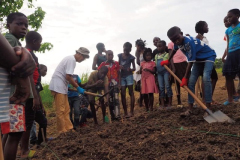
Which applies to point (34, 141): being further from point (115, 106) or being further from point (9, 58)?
point (9, 58)

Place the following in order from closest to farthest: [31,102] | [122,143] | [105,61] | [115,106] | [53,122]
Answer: [122,143] < [31,102] < [115,106] < [105,61] < [53,122]

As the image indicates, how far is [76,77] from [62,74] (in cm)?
100

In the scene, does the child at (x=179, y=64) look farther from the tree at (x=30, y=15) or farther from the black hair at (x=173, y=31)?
the tree at (x=30, y=15)

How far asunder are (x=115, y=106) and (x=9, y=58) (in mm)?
4146

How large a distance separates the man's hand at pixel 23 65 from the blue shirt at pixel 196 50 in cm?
301

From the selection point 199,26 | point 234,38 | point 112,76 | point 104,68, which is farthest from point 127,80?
point 234,38

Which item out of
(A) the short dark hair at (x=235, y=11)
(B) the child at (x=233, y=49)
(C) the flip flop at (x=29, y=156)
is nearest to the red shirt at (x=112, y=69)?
(B) the child at (x=233, y=49)

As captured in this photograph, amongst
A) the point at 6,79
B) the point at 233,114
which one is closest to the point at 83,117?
the point at 233,114

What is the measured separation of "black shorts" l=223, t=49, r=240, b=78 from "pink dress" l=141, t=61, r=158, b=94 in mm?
1544

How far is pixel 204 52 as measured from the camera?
408cm

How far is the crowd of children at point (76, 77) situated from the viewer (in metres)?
1.45

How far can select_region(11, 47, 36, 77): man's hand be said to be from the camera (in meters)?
1.36

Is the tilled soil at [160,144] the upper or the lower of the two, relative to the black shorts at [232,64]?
lower

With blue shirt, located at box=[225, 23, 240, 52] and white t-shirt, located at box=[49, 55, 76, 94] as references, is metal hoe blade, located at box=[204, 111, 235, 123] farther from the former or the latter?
white t-shirt, located at box=[49, 55, 76, 94]
